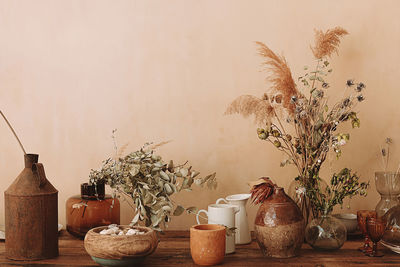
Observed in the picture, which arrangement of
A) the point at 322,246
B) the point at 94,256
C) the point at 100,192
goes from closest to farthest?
1. the point at 94,256
2. the point at 322,246
3. the point at 100,192

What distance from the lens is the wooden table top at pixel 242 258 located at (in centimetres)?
126

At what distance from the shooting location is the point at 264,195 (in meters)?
1.40

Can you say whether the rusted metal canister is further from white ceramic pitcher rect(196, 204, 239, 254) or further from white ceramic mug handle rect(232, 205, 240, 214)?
white ceramic mug handle rect(232, 205, 240, 214)

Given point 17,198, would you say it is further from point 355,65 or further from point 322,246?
point 355,65

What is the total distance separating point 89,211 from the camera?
150 centimetres

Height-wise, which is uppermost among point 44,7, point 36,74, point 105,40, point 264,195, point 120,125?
point 44,7

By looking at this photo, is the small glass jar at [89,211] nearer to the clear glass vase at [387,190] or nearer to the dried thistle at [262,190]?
the dried thistle at [262,190]

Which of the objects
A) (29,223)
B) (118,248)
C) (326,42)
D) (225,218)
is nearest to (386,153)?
(326,42)

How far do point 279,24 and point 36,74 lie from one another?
101 cm

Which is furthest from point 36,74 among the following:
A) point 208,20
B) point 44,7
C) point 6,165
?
point 208,20

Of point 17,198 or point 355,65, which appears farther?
point 355,65

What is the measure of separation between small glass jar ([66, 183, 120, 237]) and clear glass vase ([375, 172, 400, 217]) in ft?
3.19

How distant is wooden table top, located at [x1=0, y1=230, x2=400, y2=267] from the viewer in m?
1.26

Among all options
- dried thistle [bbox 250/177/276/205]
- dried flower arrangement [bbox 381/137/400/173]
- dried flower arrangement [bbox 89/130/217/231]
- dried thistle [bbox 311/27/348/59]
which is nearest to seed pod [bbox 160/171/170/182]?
dried flower arrangement [bbox 89/130/217/231]
